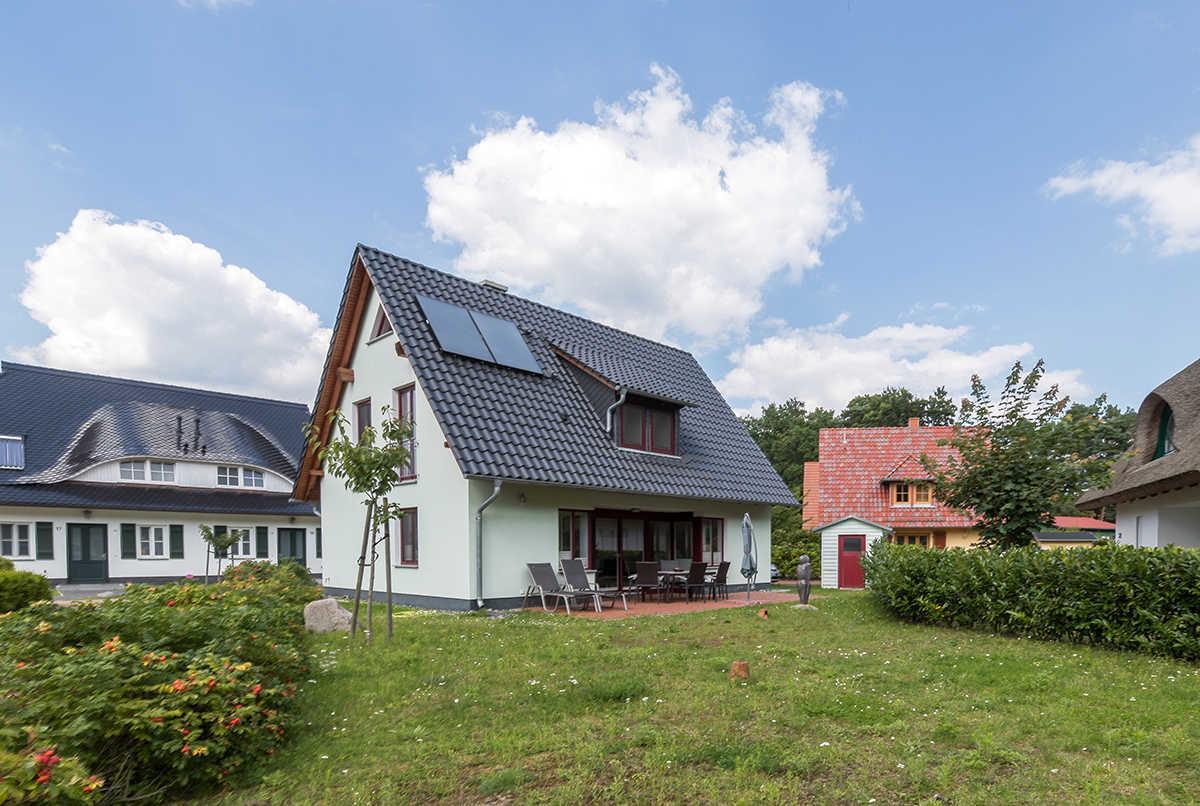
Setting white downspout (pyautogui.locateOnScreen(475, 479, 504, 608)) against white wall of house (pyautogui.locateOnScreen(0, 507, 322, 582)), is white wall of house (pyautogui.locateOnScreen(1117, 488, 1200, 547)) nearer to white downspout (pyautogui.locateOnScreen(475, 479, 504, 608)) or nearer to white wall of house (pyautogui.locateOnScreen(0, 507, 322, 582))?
white downspout (pyautogui.locateOnScreen(475, 479, 504, 608))

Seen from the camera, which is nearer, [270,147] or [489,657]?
[489,657]

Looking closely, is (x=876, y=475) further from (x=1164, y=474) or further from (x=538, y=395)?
(x=538, y=395)

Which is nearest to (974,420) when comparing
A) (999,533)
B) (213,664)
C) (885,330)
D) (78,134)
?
(999,533)

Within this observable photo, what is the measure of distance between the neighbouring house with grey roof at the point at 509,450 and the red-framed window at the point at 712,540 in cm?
6

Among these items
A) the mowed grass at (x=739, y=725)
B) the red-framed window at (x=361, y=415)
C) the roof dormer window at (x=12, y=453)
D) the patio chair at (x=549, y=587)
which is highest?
the red-framed window at (x=361, y=415)

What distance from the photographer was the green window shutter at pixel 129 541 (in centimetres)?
2889

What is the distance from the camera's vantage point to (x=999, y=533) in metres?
14.6

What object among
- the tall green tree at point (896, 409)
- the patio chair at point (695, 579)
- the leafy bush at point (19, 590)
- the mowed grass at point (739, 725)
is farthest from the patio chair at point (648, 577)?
the tall green tree at point (896, 409)

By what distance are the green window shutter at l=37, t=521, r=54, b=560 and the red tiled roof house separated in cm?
2923

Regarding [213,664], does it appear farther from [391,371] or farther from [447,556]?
[391,371]

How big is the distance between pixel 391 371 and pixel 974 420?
13.2m

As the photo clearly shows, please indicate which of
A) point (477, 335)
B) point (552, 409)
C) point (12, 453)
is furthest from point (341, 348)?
point (12, 453)

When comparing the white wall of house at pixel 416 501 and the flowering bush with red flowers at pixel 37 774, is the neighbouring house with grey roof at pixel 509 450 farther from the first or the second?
the flowering bush with red flowers at pixel 37 774

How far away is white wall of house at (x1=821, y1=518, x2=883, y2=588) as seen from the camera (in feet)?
91.0
